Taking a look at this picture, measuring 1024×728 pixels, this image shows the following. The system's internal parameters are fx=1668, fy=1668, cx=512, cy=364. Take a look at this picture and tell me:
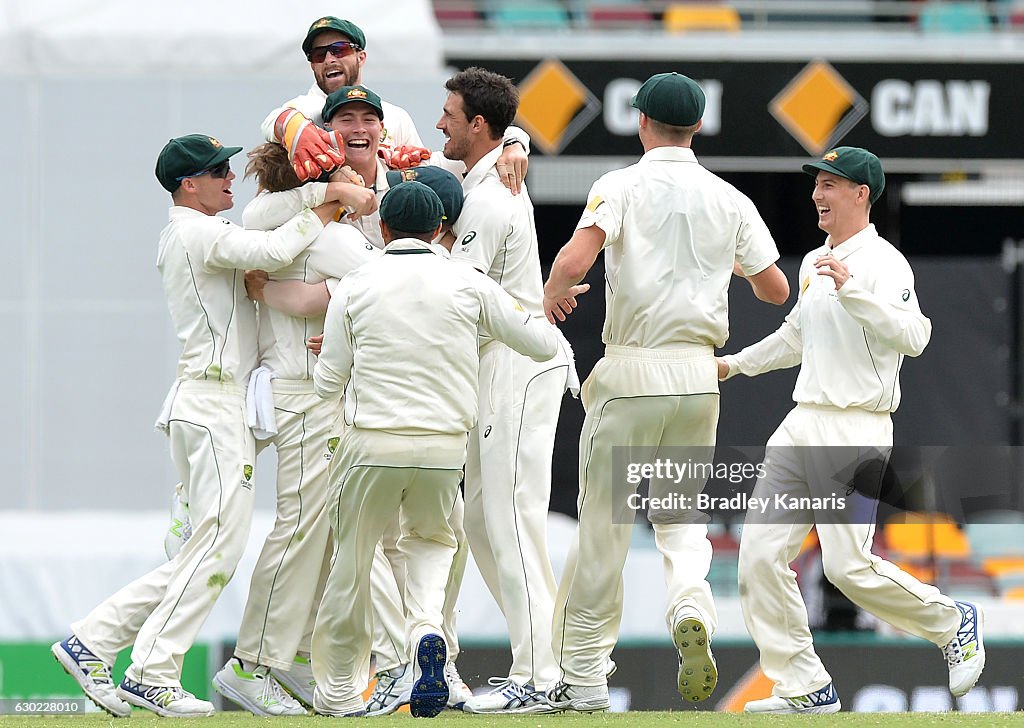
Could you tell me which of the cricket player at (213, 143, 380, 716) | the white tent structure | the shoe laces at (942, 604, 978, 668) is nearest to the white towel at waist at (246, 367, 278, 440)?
Answer: the cricket player at (213, 143, 380, 716)

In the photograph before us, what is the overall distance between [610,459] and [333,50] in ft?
5.67

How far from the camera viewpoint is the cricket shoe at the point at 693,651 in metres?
4.80

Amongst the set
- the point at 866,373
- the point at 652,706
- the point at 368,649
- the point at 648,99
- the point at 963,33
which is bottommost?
the point at 652,706

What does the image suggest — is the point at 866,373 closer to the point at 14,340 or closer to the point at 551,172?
the point at 551,172

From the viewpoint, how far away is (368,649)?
505 centimetres

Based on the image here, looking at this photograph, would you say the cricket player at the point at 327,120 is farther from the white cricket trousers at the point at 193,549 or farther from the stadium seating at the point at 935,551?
the stadium seating at the point at 935,551

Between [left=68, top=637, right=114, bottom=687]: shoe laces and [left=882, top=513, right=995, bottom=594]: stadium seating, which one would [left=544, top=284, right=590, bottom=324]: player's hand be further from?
[left=882, top=513, right=995, bottom=594]: stadium seating

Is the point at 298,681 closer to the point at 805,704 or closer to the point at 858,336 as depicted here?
the point at 805,704

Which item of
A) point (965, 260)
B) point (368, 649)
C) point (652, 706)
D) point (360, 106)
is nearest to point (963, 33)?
point (965, 260)

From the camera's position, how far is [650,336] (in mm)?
4973

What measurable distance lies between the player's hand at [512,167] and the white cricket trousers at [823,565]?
4.00 ft

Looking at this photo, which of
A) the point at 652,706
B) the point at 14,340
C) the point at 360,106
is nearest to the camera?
the point at 360,106

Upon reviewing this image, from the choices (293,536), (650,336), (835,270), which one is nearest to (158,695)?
(293,536)

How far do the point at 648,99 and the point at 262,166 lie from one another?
1.30m
